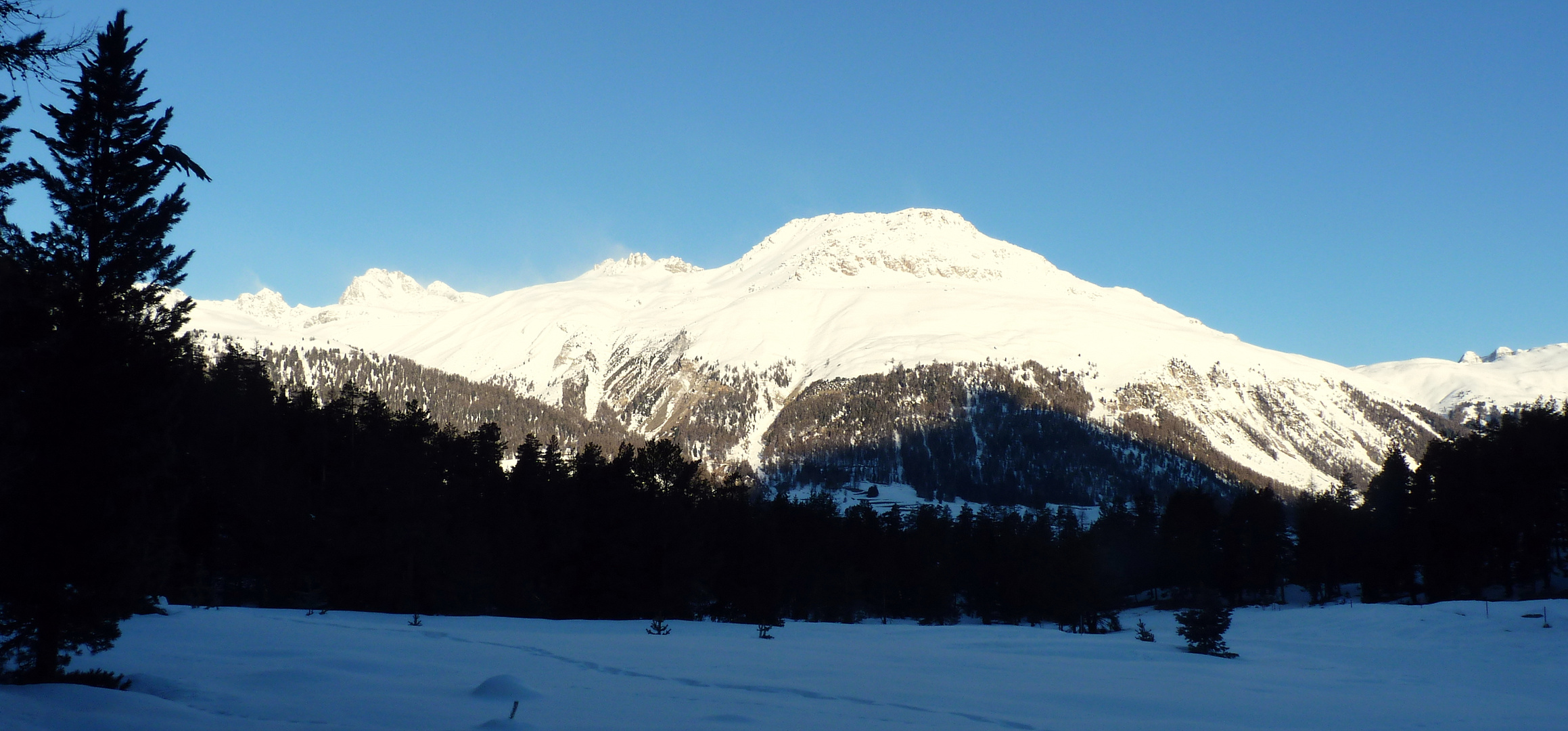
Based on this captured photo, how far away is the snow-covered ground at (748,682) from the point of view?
12773mm

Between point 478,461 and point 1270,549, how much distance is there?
219 feet

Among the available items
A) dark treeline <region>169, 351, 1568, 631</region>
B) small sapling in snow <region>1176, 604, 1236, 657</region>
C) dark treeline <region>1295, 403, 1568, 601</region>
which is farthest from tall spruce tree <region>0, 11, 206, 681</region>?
dark treeline <region>1295, 403, 1568, 601</region>

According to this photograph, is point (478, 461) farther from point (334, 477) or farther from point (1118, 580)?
point (1118, 580)

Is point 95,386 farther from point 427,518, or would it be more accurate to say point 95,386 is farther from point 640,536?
point 640,536

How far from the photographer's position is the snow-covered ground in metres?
12.8

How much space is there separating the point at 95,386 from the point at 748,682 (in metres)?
12.2

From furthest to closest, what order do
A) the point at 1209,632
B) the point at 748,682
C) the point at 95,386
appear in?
1. the point at 1209,632
2. the point at 748,682
3. the point at 95,386

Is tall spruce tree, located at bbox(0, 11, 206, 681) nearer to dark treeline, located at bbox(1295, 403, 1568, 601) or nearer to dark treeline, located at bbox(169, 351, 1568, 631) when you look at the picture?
dark treeline, located at bbox(169, 351, 1568, 631)

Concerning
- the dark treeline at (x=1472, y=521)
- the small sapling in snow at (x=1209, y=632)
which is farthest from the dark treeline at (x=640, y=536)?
the small sapling in snow at (x=1209, y=632)

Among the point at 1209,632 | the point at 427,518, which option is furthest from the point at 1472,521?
the point at 427,518

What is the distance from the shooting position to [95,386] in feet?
49.1

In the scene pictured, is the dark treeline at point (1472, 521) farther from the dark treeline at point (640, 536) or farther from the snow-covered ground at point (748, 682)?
the snow-covered ground at point (748, 682)

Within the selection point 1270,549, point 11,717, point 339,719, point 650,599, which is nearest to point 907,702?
point 339,719

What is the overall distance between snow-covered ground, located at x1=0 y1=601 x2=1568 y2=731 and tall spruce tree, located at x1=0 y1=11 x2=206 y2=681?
1.68m
